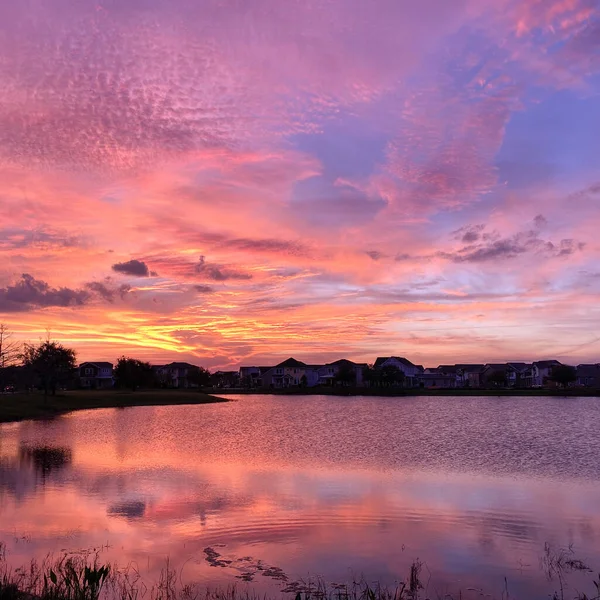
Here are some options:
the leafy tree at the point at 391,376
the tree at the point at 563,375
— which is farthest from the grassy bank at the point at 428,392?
the leafy tree at the point at 391,376

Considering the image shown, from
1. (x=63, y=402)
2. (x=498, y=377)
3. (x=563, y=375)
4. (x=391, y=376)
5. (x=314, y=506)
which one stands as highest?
(x=391, y=376)

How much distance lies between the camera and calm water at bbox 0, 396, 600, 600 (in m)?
16.9

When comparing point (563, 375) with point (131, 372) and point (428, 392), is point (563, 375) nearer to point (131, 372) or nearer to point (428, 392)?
point (428, 392)

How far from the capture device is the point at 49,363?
4021 inches

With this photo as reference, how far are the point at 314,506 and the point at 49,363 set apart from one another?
3518 inches

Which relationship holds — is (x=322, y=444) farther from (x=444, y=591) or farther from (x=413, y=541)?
(x=444, y=591)

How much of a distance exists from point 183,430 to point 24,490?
35670 mm

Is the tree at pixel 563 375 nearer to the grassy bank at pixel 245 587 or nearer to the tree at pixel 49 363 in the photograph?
the tree at pixel 49 363

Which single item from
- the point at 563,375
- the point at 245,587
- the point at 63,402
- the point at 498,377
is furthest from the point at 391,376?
the point at 245,587

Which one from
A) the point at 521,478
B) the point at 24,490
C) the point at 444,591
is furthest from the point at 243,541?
the point at 521,478

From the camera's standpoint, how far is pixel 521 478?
31.1m

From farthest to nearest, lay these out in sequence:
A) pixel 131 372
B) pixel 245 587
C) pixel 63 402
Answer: pixel 131 372, pixel 63 402, pixel 245 587

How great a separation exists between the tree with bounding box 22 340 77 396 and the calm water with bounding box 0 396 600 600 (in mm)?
54186

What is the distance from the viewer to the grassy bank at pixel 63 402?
3091 inches
